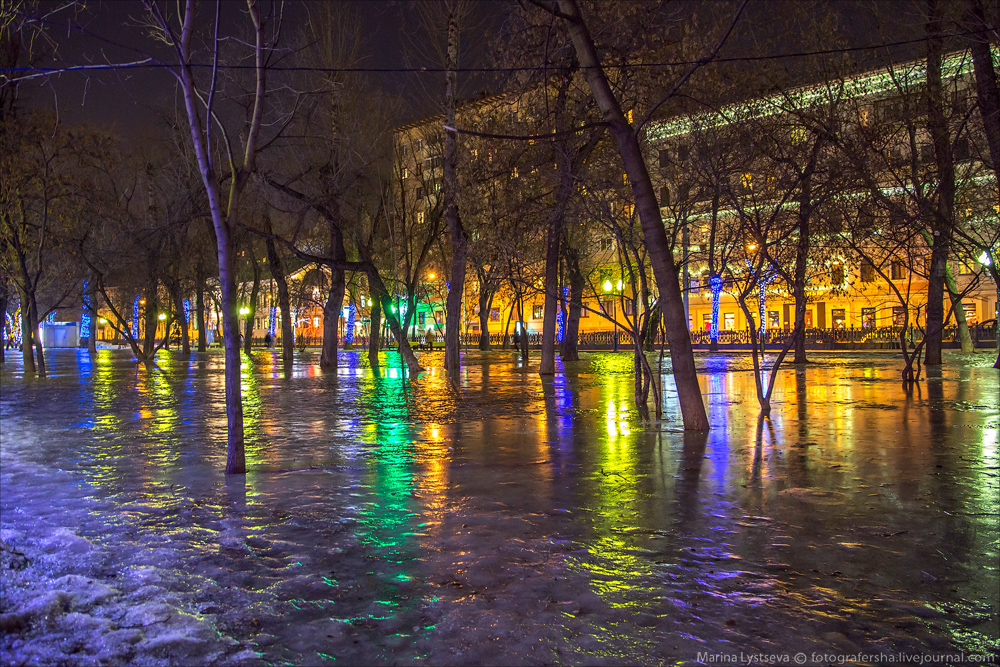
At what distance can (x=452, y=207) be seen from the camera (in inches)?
830

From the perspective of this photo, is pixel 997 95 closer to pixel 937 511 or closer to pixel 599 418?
pixel 599 418

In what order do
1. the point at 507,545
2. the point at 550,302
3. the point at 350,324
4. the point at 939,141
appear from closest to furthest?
the point at 507,545
the point at 939,141
the point at 550,302
the point at 350,324

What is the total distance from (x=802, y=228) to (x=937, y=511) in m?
8.38

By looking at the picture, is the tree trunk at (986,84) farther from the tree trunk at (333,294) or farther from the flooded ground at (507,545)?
the tree trunk at (333,294)

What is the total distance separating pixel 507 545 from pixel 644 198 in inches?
261

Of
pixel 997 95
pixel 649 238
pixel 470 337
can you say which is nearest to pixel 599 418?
pixel 649 238

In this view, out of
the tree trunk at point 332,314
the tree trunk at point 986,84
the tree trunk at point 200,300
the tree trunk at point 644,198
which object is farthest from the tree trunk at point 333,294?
the tree trunk at point 986,84

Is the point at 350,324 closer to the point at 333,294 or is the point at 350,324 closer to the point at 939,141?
the point at 333,294

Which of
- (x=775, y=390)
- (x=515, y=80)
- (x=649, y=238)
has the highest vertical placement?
(x=515, y=80)

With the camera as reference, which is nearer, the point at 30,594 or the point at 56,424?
the point at 30,594

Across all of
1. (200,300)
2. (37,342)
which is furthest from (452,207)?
(200,300)

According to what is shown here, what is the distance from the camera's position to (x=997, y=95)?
13219 millimetres

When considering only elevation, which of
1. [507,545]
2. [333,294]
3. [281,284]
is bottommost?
[507,545]

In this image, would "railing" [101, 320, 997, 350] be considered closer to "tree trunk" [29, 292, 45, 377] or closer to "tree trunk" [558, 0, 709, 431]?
"tree trunk" [29, 292, 45, 377]
